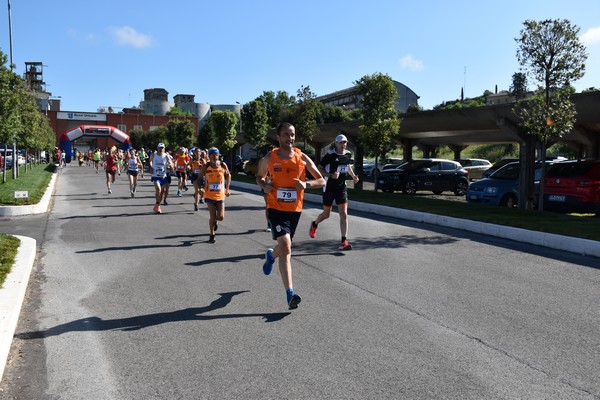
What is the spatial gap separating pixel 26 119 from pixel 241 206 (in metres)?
17.6

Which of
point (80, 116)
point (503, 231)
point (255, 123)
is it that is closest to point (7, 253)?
point (503, 231)

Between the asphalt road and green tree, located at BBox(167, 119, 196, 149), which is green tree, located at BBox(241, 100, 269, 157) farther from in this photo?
the asphalt road

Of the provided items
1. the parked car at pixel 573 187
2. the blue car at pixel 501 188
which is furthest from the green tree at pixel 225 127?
the parked car at pixel 573 187

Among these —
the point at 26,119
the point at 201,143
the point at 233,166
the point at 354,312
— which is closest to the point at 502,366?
the point at 354,312

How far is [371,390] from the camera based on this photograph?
372cm

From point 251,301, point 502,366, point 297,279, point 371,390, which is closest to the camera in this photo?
point 371,390

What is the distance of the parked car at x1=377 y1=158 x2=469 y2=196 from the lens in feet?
80.1

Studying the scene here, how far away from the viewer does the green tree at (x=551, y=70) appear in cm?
1404

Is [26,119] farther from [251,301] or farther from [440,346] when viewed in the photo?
[440,346]

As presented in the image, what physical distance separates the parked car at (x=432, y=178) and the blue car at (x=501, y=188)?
6.37m

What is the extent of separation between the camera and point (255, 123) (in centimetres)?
3878

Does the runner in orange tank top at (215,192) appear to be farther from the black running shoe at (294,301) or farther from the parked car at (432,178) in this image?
the parked car at (432,178)

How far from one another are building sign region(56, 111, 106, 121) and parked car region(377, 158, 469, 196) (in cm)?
8086

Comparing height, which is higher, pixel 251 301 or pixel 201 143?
pixel 201 143
